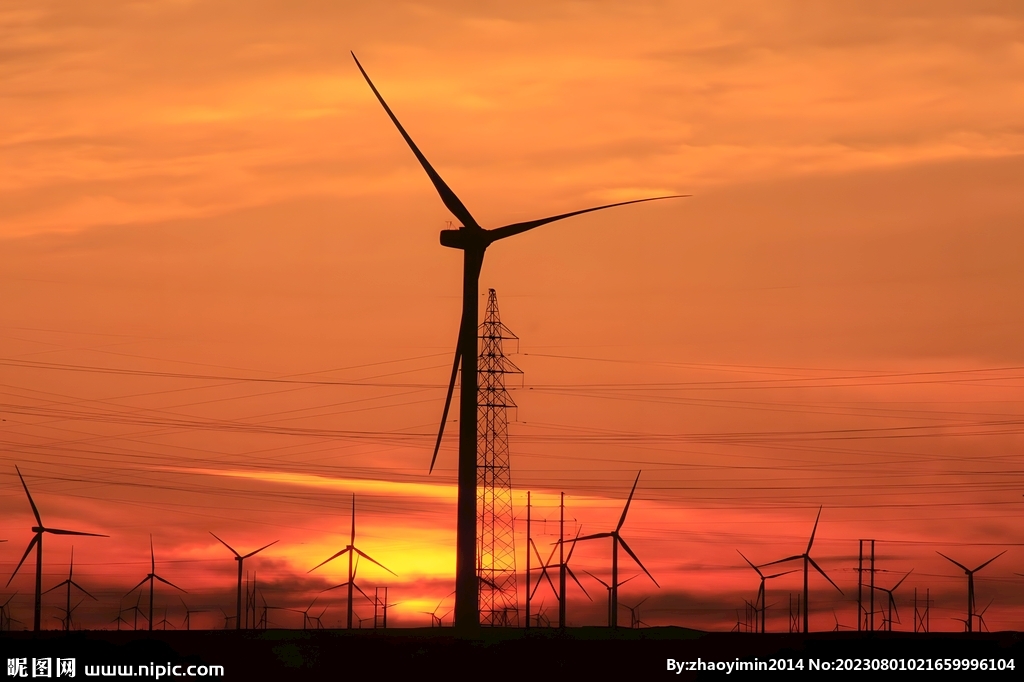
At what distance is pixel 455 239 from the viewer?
94.9 metres

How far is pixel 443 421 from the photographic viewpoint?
8819 centimetres

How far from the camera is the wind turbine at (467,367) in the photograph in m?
85.4

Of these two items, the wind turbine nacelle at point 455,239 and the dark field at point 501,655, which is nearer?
the dark field at point 501,655

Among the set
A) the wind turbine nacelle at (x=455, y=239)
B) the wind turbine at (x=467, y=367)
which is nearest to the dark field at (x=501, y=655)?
the wind turbine at (x=467, y=367)

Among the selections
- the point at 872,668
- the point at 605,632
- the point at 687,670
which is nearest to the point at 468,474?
the point at 687,670

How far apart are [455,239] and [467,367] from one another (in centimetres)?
1034

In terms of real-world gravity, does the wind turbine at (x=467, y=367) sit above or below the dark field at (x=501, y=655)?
above

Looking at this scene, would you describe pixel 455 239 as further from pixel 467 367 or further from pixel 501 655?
pixel 501 655

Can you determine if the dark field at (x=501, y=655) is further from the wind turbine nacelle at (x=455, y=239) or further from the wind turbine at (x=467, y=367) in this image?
the wind turbine nacelle at (x=455, y=239)

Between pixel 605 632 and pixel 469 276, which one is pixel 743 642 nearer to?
pixel 469 276

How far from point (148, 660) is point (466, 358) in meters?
22.9

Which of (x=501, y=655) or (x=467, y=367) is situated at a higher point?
(x=467, y=367)

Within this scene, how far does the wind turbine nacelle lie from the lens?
94.5m

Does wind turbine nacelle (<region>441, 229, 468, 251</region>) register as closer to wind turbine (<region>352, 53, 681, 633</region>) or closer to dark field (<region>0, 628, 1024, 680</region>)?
wind turbine (<region>352, 53, 681, 633</region>)
